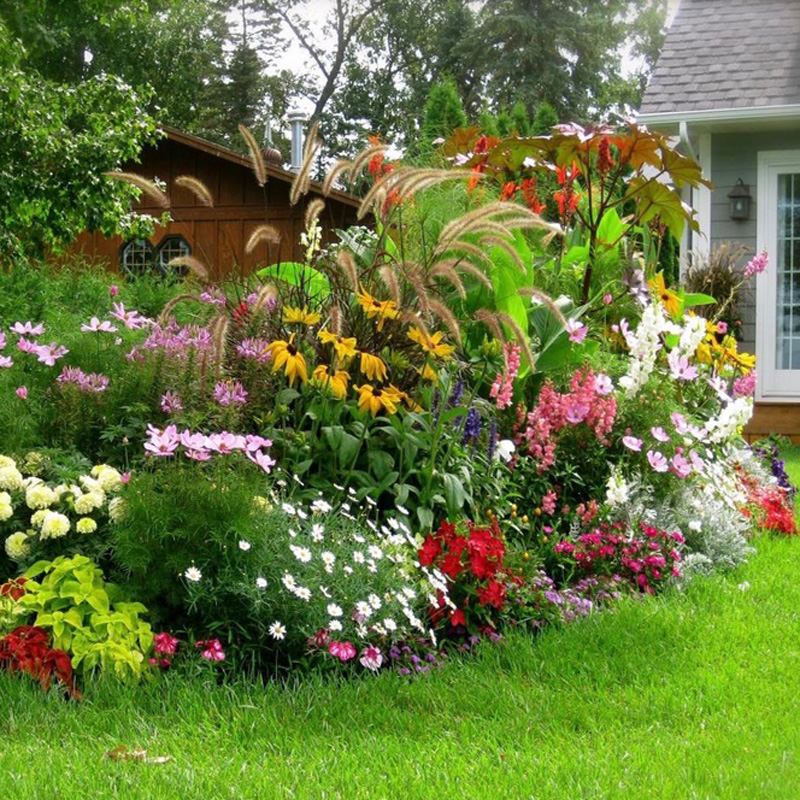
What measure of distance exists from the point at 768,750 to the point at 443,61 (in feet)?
92.2

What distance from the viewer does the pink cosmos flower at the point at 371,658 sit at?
10.4 ft

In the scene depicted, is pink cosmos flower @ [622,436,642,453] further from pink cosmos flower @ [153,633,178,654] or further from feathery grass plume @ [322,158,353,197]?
pink cosmos flower @ [153,633,178,654]

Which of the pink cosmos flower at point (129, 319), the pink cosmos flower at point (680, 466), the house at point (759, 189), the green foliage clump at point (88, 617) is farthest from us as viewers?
the house at point (759, 189)

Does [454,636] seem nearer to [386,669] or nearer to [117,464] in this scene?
[386,669]

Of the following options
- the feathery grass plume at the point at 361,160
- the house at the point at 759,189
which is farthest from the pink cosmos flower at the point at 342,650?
the house at the point at 759,189

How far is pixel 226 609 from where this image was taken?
3199mm

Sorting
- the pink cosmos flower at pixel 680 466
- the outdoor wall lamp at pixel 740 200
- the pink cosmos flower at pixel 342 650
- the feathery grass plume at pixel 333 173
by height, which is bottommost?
the pink cosmos flower at pixel 342 650

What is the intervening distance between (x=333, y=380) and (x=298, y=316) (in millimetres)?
342

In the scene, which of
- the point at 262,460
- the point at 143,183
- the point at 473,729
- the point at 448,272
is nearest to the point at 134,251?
the point at 143,183

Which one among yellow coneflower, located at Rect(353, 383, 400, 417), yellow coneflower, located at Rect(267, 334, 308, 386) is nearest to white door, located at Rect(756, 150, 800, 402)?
yellow coneflower, located at Rect(353, 383, 400, 417)

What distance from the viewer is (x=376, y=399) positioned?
156 inches

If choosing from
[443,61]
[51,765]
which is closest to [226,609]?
[51,765]

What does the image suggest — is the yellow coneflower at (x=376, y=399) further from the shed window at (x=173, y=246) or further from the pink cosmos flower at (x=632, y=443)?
the shed window at (x=173, y=246)

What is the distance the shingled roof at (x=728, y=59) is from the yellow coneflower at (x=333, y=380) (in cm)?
738
